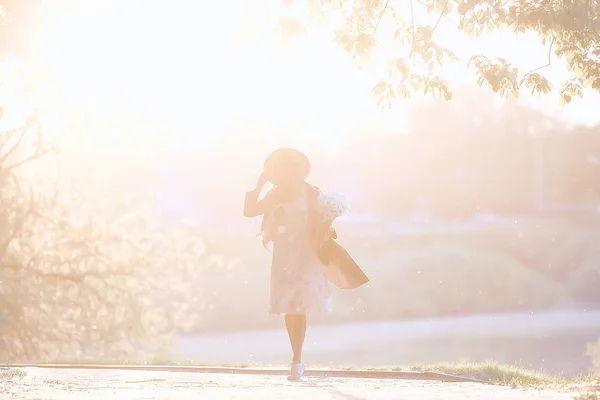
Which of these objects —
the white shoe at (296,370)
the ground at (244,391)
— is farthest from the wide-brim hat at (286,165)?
the ground at (244,391)

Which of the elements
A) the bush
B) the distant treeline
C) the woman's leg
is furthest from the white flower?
the distant treeline

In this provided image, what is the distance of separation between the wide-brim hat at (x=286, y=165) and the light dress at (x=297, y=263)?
255mm

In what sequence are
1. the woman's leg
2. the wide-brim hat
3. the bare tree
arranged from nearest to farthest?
the woman's leg → the wide-brim hat → the bare tree

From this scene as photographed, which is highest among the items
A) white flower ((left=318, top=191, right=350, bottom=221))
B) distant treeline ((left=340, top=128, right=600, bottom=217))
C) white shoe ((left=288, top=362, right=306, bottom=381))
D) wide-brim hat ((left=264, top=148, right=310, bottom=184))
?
distant treeline ((left=340, top=128, right=600, bottom=217))

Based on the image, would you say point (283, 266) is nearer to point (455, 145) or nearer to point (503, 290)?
point (455, 145)

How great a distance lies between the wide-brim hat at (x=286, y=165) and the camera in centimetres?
1058

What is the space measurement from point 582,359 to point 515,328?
22079mm

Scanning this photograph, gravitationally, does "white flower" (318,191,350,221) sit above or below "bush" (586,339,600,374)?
below

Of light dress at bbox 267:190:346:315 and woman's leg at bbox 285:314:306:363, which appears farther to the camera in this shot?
light dress at bbox 267:190:346:315

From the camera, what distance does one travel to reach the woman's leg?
10258 mm

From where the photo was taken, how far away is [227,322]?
264ft

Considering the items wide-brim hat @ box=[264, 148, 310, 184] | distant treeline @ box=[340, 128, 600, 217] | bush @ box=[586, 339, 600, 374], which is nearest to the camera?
wide-brim hat @ box=[264, 148, 310, 184]

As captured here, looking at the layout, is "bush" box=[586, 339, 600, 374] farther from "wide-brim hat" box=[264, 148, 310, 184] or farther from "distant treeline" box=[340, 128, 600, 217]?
"wide-brim hat" box=[264, 148, 310, 184]

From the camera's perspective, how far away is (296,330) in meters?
10.4
